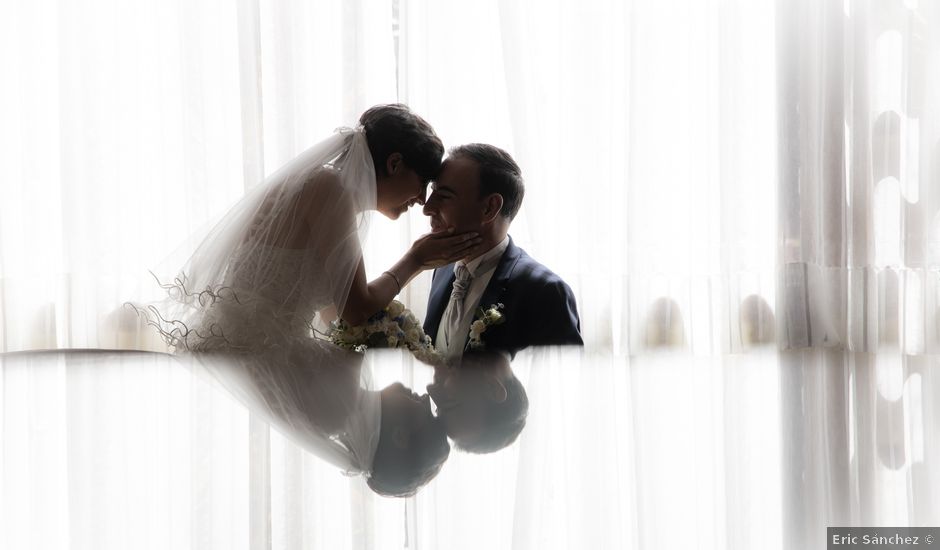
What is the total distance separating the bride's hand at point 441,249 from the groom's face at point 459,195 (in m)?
0.04

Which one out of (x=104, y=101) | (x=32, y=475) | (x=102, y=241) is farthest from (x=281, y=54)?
(x=32, y=475)

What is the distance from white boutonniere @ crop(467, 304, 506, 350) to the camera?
1.88 metres

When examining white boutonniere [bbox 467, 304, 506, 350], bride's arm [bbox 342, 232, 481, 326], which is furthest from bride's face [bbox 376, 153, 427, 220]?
white boutonniere [bbox 467, 304, 506, 350]

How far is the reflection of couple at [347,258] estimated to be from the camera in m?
1.81

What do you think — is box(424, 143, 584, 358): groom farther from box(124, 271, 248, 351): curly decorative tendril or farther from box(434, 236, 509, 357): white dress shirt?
box(124, 271, 248, 351): curly decorative tendril

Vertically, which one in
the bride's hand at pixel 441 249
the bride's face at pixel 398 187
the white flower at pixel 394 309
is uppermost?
the bride's face at pixel 398 187

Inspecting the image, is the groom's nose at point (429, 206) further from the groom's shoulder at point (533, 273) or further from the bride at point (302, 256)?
the groom's shoulder at point (533, 273)

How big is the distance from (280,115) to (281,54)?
0.21 metres

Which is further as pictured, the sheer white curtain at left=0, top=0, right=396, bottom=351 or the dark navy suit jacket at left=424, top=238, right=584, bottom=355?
the sheer white curtain at left=0, top=0, right=396, bottom=351

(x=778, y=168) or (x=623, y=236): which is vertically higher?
(x=778, y=168)

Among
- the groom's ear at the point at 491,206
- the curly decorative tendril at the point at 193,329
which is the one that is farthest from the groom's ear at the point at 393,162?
the curly decorative tendril at the point at 193,329

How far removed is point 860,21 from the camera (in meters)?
2.48

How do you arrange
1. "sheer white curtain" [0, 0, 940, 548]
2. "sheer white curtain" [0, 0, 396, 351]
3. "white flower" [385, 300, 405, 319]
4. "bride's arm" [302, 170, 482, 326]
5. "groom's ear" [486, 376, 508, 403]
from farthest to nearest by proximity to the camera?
"sheer white curtain" [0, 0, 396, 351]
"sheer white curtain" [0, 0, 940, 548]
"white flower" [385, 300, 405, 319]
"bride's arm" [302, 170, 482, 326]
"groom's ear" [486, 376, 508, 403]

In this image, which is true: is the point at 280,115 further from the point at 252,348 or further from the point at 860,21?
the point at 860,21
